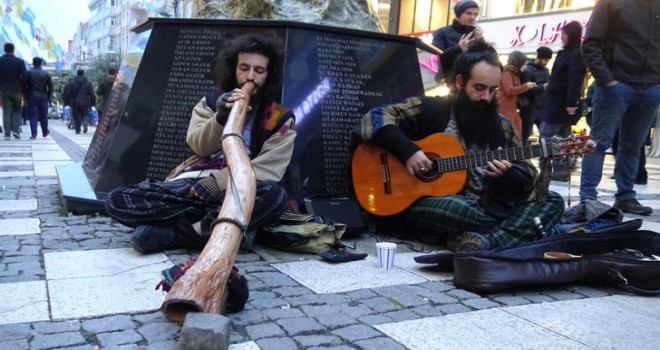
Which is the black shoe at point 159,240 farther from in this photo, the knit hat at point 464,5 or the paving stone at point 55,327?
the knit hat at point 464,5

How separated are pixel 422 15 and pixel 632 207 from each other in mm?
18044

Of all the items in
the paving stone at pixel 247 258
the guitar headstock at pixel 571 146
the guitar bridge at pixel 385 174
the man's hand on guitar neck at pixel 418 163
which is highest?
the guitar headstock at pixel 571 146

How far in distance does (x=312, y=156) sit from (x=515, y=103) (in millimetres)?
3313

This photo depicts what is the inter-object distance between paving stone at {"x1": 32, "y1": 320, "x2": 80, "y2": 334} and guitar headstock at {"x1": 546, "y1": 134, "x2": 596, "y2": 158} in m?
2.47

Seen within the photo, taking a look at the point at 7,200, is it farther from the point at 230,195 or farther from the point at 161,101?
the point at 230,195

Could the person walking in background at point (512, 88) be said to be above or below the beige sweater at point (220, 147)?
above

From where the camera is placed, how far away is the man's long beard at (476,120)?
11.6ft

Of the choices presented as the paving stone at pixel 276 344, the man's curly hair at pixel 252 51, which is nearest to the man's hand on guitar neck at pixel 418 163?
the man's curly hair at pixel 252 51

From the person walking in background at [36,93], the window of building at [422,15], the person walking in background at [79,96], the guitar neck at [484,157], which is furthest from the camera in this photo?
the window of building at [422,15]

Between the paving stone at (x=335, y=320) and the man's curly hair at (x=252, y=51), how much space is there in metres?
1.58

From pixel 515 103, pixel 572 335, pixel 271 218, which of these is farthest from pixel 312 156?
pixel 515 103

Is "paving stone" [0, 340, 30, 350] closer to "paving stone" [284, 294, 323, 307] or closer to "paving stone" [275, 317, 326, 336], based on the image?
"paving stone" [275, 317, 326, 336]

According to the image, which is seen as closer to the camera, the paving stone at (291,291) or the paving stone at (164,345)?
the paving stone at (164,345)

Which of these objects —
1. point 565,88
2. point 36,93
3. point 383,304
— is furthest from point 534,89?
point 36,93
